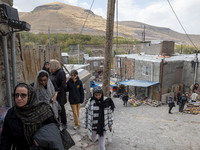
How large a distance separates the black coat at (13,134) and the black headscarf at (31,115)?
7 centimetres

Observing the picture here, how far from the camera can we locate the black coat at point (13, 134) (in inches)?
70.5

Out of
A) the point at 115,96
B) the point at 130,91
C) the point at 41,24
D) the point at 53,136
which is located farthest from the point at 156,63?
the point at 41,24

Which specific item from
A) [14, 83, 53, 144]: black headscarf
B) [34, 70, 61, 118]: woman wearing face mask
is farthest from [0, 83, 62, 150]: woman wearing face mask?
[34, 70, 61, 118]: woman wearing face mask

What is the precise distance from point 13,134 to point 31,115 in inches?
11.7

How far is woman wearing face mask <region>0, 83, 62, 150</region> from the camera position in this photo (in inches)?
70.2

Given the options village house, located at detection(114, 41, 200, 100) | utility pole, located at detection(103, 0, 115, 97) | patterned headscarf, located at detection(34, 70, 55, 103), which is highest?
utility pole, located at detection(103, 0, 115, 97)

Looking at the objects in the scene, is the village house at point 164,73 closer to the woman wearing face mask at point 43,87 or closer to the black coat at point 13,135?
the woman wearing face mask at point 43,87

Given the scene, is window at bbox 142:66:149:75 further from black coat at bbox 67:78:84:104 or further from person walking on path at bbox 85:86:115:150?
person walking on path at bbox 85:86:115:150

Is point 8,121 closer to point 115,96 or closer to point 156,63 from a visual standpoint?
point 156,63

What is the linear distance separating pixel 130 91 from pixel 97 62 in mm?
17468

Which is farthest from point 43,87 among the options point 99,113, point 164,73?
point 164,73

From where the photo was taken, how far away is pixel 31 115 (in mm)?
1806

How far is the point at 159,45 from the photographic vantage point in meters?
22.6

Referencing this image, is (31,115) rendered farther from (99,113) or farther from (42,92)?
(99,113)
